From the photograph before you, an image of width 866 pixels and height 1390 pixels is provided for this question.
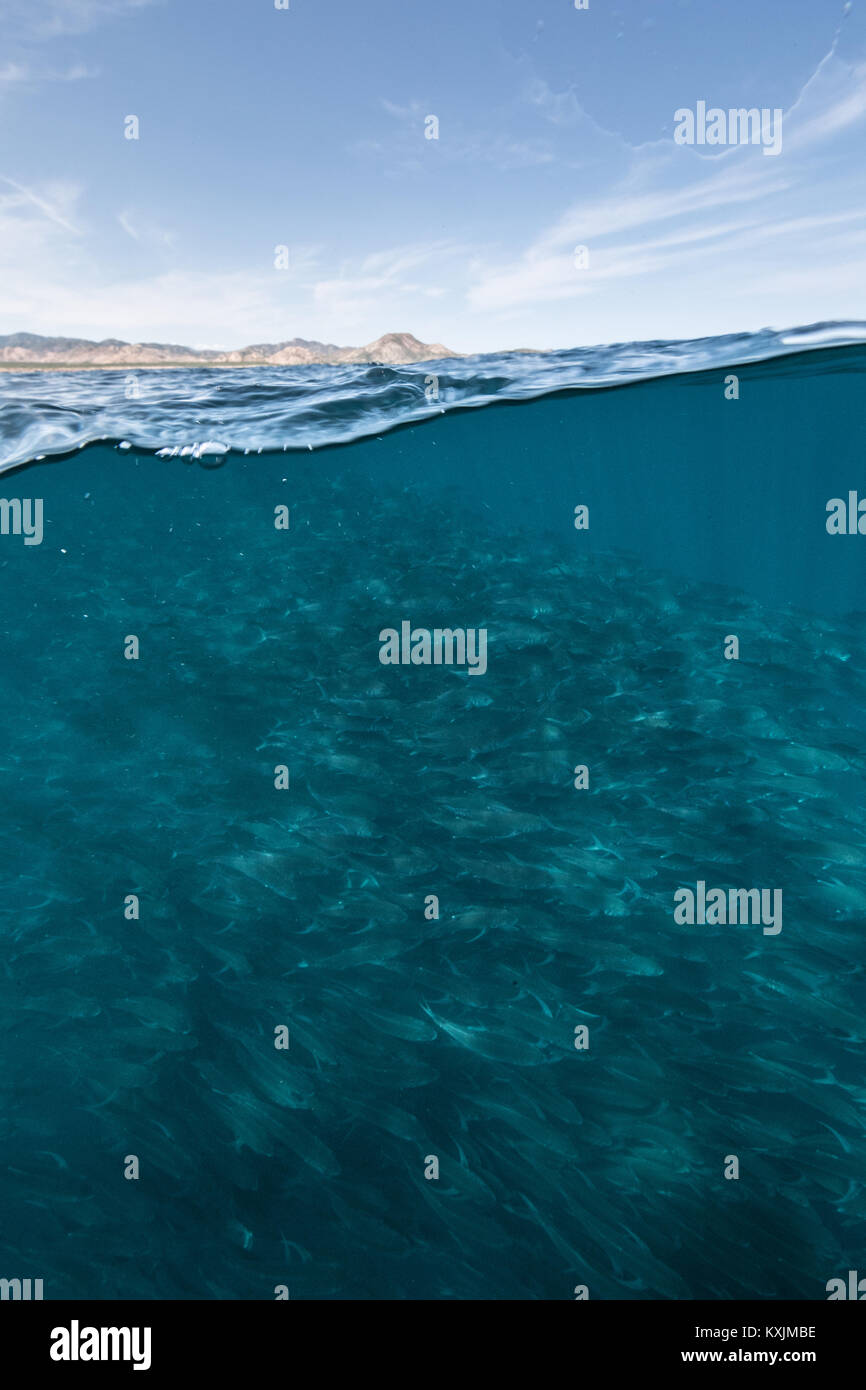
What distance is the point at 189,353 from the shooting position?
15125mm

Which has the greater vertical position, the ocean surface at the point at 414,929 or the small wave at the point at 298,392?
the small wave at the point at 298,392

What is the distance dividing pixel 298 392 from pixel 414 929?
9.74 meters

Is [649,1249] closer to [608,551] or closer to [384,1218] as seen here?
[384,1218]

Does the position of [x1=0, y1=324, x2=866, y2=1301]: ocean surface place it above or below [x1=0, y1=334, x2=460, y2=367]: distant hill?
below

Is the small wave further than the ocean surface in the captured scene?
Yes

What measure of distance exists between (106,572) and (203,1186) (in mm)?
10763

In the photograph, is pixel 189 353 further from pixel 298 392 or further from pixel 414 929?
pixel 414 929

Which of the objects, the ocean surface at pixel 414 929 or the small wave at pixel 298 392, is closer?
the ocean surface at pixel 414 929

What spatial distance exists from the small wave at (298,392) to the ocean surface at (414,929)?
0.13 metres

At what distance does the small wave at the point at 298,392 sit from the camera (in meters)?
12.7

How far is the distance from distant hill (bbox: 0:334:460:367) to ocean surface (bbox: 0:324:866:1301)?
4.02 ft

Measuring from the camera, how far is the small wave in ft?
41.6

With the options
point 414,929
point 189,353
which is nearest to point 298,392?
point 189,353

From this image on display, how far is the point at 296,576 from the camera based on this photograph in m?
11.7
